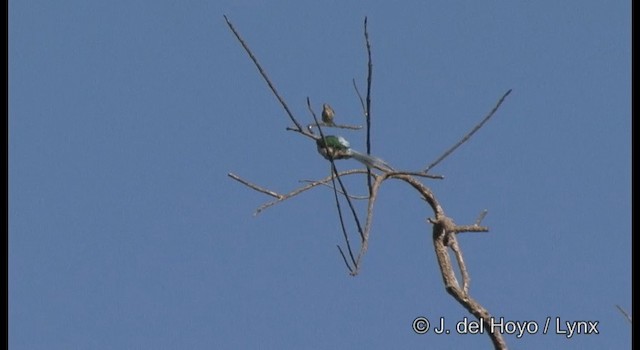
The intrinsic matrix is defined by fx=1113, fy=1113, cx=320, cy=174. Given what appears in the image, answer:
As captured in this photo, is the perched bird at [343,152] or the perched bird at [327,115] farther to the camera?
the perched bird at [327,115]

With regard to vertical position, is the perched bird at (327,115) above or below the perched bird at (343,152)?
above

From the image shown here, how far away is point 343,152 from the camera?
4.27m

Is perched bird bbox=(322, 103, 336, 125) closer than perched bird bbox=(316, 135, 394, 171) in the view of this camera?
No

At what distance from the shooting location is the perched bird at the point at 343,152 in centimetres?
424

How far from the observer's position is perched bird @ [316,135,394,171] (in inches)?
167

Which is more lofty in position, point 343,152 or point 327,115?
point 327,115

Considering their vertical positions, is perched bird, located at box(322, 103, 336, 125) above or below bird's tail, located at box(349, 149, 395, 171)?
above
